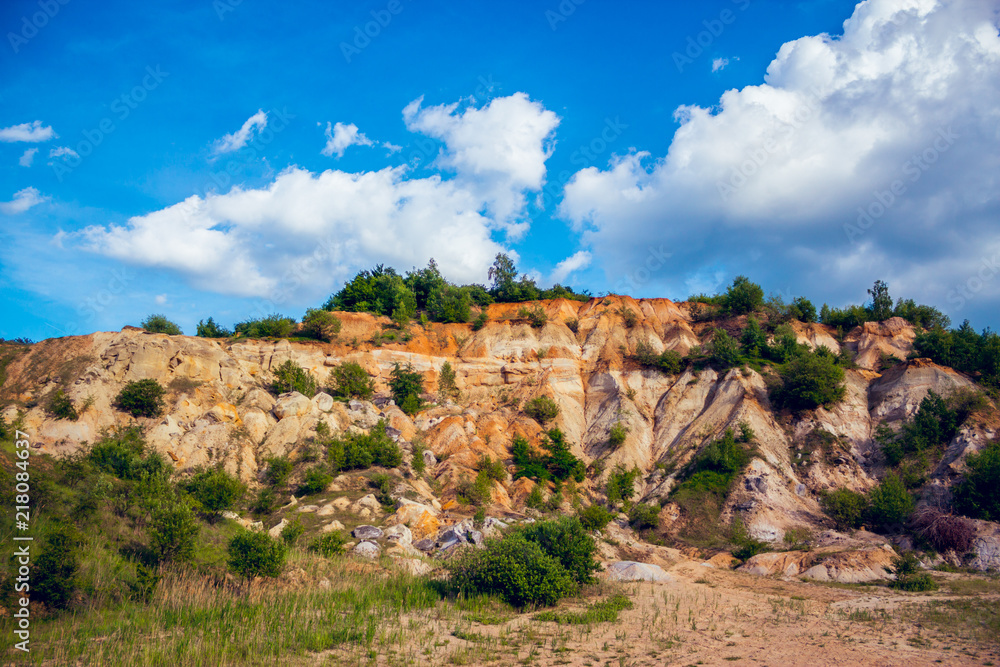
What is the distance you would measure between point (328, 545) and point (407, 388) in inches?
593

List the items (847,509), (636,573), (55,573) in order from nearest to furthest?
(55,573), (636,573), (847,509)

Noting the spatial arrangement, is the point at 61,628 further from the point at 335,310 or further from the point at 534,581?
the point at 335,310

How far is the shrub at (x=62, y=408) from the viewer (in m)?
20.5

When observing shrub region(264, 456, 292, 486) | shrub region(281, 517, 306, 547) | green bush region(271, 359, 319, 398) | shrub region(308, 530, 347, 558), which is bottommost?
shrub region(308, 530, 347, 558)

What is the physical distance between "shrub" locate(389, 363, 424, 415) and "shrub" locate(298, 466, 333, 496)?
341 inches

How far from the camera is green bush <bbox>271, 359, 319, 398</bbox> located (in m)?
27.1

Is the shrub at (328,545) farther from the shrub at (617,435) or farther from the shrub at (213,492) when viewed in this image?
the shrub at (617,435)

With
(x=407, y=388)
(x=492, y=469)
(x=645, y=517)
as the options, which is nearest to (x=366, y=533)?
(x=492, y=469)

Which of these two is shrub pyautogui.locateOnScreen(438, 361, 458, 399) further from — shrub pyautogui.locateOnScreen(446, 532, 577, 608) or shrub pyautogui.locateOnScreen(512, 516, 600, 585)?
shrub pyautogui.locateOnScreen(446, 532, 577, 608)

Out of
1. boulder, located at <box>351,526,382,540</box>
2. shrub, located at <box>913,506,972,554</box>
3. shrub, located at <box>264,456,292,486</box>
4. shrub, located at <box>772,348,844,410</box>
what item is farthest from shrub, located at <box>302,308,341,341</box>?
shrub, located at <box>913,506,972,554</box>

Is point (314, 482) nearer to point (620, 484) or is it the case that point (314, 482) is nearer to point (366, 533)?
point (366, 533)

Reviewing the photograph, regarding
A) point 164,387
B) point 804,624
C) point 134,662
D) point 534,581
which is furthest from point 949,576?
point 164,387

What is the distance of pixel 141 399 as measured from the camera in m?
22.1

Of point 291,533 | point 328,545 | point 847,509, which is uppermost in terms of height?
point 847,509
